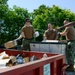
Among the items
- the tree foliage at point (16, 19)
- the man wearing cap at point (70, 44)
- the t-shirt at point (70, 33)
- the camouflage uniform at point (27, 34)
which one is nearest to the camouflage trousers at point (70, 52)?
the man wearing cap at point (70, 44)

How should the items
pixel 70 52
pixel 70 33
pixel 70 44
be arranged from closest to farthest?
pixel 70 52, pixel 70 44, pixel 70 33

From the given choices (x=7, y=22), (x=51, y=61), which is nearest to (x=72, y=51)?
(x=51, y=61)

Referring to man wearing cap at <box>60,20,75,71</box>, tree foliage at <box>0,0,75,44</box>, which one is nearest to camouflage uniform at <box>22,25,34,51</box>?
man wearing cap at <box>60,20,75,71</box>

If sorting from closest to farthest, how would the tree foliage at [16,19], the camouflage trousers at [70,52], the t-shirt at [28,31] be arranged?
1. the camouflage trousers at [70,52]
2. the t-shirt at [28,31]
3. the tree foliage at [16,19]

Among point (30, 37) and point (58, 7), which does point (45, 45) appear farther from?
point (58, 7)

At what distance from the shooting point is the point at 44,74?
11.1 ft

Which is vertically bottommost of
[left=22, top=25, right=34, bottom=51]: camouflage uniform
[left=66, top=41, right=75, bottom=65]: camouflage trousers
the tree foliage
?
[left=66, top=41, right=75, bottom=65]: camouflage trousers

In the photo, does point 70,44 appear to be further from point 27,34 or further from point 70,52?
point 27,34

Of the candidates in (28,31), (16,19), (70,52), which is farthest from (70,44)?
(16,19)

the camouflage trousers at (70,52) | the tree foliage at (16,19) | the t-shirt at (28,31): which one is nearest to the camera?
the camouflage trousers at (70,52)

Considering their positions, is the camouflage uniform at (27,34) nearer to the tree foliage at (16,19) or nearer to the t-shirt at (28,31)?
the t-shirt at (28,31)

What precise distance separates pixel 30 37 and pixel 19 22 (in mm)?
26275

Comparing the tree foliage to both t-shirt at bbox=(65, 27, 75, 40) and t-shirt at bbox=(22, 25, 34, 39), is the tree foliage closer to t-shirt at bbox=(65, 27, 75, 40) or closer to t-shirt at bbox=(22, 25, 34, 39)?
t-shirt at bbox=(22, 25, 34, 39)

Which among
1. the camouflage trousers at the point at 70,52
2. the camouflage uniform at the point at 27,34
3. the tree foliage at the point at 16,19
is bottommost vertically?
the camouflage trousers at the point at 70,52
